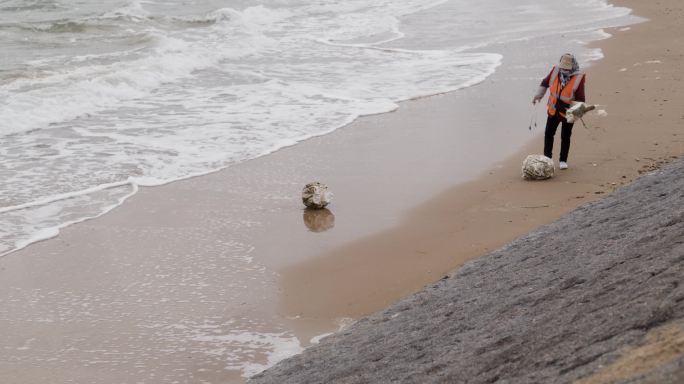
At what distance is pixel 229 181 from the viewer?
33.8 ft

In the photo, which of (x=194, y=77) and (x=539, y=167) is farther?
(x=194, y=77)

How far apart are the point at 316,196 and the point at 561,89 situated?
2.80m

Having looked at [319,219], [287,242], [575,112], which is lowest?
[287,242]

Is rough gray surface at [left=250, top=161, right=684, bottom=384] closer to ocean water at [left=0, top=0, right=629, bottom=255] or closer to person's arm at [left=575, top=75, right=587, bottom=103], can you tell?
person's arm at [left=575, top=75, right=587, bottom=103]

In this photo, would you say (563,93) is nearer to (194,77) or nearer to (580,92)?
(580,92)

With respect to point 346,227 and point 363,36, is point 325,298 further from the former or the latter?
point 363,36

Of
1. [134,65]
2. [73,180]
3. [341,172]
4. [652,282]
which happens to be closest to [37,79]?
[134,65]

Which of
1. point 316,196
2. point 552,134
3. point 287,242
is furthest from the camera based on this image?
point 552,134

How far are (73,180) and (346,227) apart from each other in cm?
357

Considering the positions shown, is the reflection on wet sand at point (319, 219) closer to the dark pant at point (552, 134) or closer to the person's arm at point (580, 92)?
the dark pant at point (552, 134)

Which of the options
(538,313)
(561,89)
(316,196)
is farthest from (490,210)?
(538,313)

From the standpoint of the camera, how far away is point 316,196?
892 centimetres

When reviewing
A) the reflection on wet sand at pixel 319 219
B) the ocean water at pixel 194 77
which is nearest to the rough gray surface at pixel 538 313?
the reflection on wet sand at pixel 319 219

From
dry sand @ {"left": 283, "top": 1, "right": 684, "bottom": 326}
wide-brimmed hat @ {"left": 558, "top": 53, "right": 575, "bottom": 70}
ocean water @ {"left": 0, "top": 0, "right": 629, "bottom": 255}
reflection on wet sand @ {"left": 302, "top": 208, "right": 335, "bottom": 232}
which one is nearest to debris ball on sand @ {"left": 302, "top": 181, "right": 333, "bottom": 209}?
reflection on wet sand @ {"left": 302, "top": 208, "right": 335, "bottom": 232}
